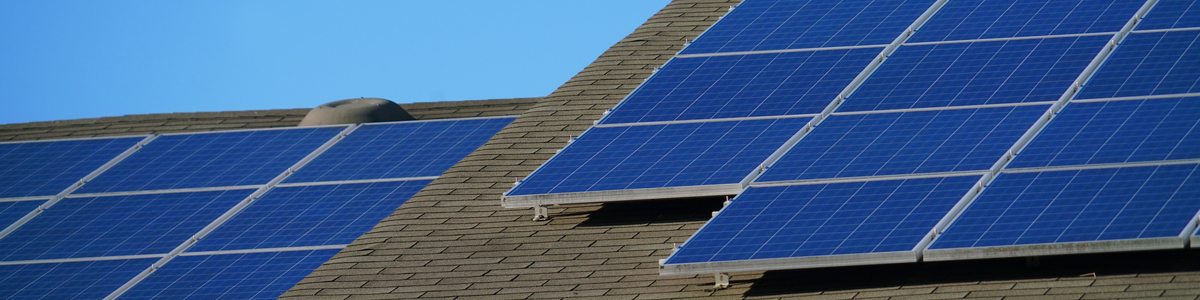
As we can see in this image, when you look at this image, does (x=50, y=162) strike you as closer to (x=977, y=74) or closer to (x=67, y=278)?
(x=67, y=278)

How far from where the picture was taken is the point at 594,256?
→ 73.0 feet

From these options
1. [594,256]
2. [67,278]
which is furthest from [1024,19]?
[67,278]

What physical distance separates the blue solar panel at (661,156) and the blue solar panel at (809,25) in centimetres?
242

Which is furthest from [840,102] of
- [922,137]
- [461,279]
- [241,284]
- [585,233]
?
[241,284]

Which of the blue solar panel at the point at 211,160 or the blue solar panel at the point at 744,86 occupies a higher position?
the blue solar panel at the point at 211,160

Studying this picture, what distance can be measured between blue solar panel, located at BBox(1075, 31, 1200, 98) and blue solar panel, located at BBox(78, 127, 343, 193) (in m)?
10.6

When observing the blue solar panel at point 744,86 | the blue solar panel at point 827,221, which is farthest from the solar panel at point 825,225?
the blue solar panel at point 744,86

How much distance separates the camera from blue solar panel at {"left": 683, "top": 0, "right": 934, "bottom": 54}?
84.3 feet

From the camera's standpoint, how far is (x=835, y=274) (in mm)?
20531

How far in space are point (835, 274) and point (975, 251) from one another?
1.61m

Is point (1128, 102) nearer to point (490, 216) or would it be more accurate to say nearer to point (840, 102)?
point (840, 102)

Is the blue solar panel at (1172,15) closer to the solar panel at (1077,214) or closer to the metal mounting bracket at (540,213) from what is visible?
the solar panel at (1077,214)

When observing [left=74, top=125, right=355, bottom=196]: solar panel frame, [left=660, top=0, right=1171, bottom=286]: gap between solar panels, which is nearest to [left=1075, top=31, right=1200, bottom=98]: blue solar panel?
[left=660, top=0, right=1171, bottom=286]: gap between solar panels

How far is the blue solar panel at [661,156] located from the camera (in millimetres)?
22547
